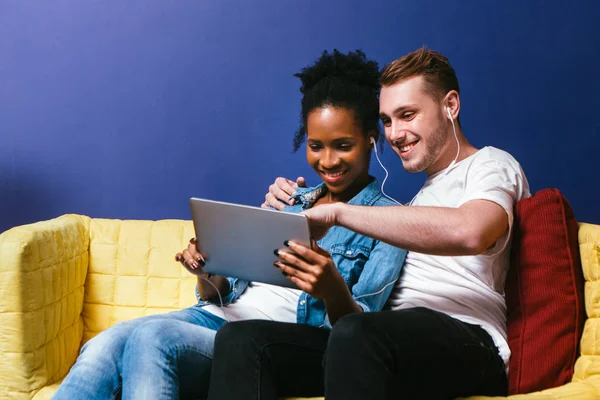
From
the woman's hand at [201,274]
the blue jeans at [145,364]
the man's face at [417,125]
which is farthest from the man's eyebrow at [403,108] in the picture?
the blue jeans at [145,364]

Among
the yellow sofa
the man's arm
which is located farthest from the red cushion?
the man's arm

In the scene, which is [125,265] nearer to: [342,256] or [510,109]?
[342,256]

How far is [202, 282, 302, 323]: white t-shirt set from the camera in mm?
1593

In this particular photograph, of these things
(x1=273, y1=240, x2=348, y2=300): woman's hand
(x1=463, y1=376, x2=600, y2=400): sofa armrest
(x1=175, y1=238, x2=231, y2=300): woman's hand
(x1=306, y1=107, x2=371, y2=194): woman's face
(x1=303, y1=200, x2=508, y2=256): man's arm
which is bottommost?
(x1=463, y1=376, x2=600, y2=400): sofa armrest

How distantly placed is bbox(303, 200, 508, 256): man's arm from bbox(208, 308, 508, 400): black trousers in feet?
0.47

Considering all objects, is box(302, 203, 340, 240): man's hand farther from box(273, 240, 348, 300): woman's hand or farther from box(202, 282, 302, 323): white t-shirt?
box(202, 282, 302, 323): white t-shirt

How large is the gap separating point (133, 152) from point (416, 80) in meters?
1.08

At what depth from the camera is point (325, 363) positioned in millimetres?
1179

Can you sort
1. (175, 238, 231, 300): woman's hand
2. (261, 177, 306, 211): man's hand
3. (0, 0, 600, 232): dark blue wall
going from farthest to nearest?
1. (0, 0, 600, 232): dark blue wall
2. (261, 177, 306, 211): man's hand
3. (175, 238, 231, 300): woman's hand

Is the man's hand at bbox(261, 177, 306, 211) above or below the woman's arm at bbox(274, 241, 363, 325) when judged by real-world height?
above

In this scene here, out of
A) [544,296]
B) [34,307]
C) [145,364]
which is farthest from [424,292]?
[34,307]

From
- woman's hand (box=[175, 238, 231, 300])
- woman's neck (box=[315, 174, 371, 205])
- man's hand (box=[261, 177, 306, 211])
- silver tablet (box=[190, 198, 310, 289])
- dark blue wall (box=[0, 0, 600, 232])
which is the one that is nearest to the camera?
silver tablet (box=[190, 198, 310, 289])

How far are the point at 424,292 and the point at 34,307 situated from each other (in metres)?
0.96

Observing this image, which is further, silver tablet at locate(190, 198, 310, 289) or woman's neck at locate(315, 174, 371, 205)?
woman's neck at locate(315, 174, 371, 205)
